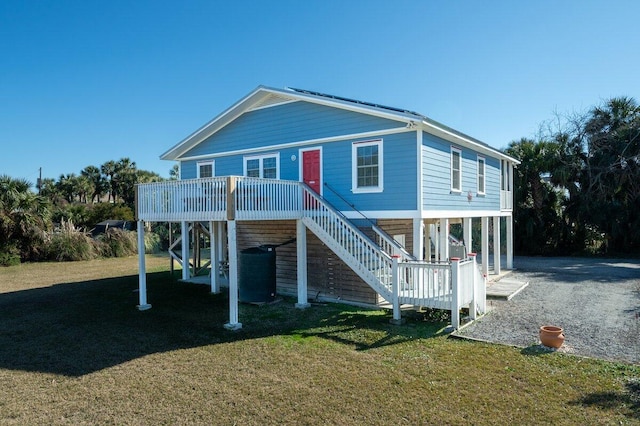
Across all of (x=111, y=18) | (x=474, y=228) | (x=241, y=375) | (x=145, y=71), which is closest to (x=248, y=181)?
(x=241, y=375)

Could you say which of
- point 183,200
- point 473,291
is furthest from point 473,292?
point 183,200

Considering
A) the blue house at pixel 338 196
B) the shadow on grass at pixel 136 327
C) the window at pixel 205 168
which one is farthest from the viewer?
the window at pixel 205 168

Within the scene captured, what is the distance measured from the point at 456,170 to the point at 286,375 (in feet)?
29.3

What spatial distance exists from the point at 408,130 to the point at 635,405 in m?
7.24

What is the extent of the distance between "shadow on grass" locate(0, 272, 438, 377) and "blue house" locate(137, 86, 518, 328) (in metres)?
0.73

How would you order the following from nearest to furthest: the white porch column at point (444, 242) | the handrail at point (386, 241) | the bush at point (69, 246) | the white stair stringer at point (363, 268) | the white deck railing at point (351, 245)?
the white stair stringer at point (363, 268)
the white deck railing at point (351, 245)
the handrail at point (386, 241)
the white porch column at point (444, 242)
the bush at point (69, 246)

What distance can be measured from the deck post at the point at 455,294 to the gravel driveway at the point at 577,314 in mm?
264

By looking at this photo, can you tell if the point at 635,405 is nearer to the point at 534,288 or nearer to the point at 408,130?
the point at 408,130

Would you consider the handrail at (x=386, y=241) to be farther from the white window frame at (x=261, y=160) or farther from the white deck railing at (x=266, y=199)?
the white window frame at (x=261, y=160)

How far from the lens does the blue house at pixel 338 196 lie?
8930 mm

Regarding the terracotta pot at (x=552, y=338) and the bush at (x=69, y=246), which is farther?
the bush at (x=69, y=246)

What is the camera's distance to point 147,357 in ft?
22.5

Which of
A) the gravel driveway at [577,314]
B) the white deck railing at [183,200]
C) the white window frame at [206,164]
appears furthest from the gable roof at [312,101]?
the gravel driveway at [577,314]

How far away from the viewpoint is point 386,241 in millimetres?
10273
